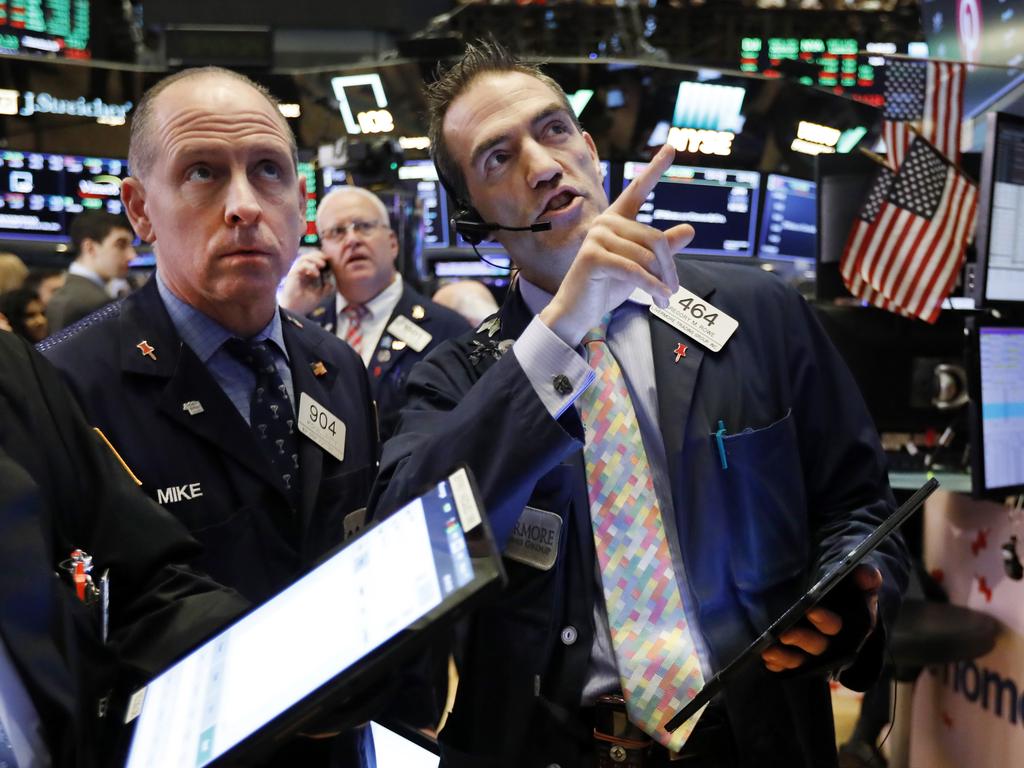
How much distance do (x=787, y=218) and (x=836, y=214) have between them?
3886 millimetres

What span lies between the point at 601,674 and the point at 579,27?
30.5ft

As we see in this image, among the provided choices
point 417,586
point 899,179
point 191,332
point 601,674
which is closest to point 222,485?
point 191,332

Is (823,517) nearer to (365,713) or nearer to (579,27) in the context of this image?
(365,713)

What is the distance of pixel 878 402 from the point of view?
382 centimetres

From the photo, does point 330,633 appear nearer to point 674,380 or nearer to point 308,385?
point 674,380

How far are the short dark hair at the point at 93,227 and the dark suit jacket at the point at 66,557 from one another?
4.98m

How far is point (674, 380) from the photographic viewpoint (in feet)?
5.50

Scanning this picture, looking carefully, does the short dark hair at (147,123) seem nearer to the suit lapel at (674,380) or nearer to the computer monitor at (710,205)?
the suit lapel at (674,380)

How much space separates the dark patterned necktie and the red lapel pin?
0.44ft

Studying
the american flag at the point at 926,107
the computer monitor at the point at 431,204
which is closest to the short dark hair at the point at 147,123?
the american flag at the point at 926,107

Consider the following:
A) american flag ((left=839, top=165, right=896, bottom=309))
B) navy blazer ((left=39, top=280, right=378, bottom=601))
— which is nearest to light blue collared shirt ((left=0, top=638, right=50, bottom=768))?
navy blazer ((left=39, top=280, right=378, bottom=601))

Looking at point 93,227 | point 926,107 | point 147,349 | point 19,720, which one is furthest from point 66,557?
point 93,227

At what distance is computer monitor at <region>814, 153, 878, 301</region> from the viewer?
4.23 m

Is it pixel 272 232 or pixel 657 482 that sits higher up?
pixel 272 232
